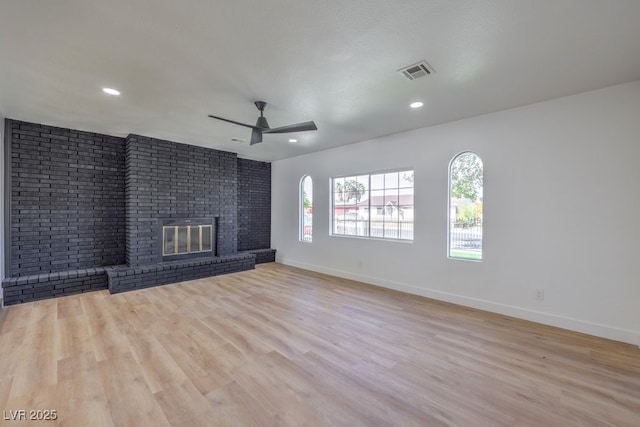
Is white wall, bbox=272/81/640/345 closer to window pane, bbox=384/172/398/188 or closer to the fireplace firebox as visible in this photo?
window pane, bbox=384/172/398/188

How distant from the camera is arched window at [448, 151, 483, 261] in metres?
3.80

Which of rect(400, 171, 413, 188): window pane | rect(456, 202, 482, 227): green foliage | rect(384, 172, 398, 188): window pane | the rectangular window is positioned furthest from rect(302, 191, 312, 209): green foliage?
rect(456, 202, 482, 227): green foliage

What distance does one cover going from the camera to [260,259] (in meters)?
6.80

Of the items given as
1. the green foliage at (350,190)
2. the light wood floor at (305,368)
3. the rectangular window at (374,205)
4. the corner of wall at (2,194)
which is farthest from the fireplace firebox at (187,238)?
the green foliage at (350,190)

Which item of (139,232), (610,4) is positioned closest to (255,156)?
(139,232)

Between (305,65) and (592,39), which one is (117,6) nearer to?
(305,65)

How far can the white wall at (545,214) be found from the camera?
282 centimetres

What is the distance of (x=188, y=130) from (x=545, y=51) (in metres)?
4.58

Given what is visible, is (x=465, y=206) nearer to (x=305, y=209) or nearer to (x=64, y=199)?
(x=305, y=209)

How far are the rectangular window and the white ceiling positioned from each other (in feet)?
4.52

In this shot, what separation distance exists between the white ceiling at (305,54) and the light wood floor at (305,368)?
262cm

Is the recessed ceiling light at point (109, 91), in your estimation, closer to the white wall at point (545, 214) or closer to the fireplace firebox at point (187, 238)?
the fireplace firebox at point (187, 238)

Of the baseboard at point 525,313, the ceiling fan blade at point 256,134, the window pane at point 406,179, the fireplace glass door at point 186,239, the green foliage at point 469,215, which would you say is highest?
the ceiling fan blade at point 256,134

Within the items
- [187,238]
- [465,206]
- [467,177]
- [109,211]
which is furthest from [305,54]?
[109,211]
